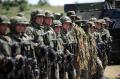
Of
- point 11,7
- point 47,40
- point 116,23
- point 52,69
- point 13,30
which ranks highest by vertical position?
point 13,30

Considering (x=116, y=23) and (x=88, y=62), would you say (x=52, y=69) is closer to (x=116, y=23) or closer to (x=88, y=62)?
(x=88, y=62)

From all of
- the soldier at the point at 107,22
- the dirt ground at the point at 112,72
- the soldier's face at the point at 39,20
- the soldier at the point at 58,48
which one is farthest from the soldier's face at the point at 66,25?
the soldier at the point at 107,22

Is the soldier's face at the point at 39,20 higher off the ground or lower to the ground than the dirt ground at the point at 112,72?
higher

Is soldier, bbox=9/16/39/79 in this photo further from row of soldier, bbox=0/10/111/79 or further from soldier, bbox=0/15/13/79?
soldier, bbox=0/15/13/79

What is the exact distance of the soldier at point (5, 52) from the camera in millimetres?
7984

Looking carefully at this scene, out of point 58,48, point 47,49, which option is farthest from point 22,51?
point 58,48

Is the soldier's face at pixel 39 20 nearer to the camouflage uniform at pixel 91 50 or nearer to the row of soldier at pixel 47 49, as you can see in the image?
the row of soldier at pixel 47 49

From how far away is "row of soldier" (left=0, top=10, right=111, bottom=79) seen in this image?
820cm

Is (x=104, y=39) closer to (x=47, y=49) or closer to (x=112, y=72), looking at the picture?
(x=112, y=72)

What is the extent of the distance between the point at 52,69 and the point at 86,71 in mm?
3099

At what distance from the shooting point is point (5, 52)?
8.09m

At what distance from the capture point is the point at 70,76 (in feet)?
38.3

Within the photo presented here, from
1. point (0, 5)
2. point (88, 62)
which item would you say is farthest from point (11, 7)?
point (88, 62)

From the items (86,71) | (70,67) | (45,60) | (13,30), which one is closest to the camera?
(13,30)
